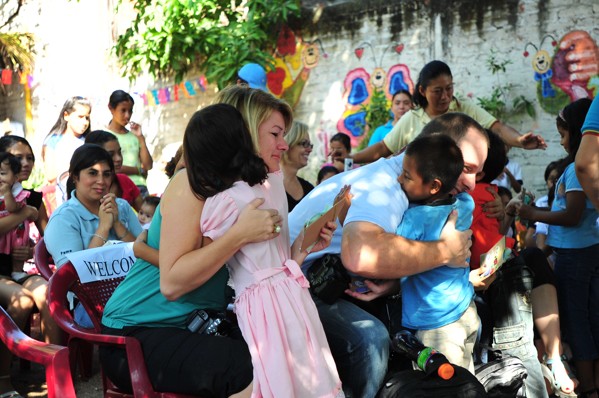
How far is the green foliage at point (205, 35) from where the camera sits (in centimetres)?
1029

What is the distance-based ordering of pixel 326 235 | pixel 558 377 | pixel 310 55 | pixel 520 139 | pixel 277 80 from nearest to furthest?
pixel 326 235 → pixel 558 377 → pixel 520 139 → pixel 310 55 → pixel 277 80

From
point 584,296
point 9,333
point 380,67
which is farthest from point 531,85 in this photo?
point 9,333

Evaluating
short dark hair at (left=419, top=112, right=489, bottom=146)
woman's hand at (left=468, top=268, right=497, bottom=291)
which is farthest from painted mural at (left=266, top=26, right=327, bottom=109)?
woman's hand at (left=468, top=268, right=497, bottom=291)

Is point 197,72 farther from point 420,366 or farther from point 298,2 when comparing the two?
point 420,366

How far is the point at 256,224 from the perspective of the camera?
9.21 feet

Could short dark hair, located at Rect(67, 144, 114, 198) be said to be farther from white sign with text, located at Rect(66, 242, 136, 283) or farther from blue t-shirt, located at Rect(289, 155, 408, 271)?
blue t-shirt, located at Rect(289, 155, 408, 271)

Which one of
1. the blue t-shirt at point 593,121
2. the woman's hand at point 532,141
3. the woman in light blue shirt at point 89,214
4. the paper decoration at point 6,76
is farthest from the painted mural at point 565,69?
the paper decoration at point 6,76

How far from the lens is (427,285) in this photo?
3.39 metres

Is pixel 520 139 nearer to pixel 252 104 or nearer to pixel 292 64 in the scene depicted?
pixel 252 104

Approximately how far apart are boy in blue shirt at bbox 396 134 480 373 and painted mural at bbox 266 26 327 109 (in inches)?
279

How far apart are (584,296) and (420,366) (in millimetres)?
1940

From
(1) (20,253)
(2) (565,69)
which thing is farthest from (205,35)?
(1) (20,253)

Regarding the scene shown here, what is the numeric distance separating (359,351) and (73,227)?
2.36 m

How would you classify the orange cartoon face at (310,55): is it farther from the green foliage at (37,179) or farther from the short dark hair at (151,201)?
the green foliage at (37,179)
